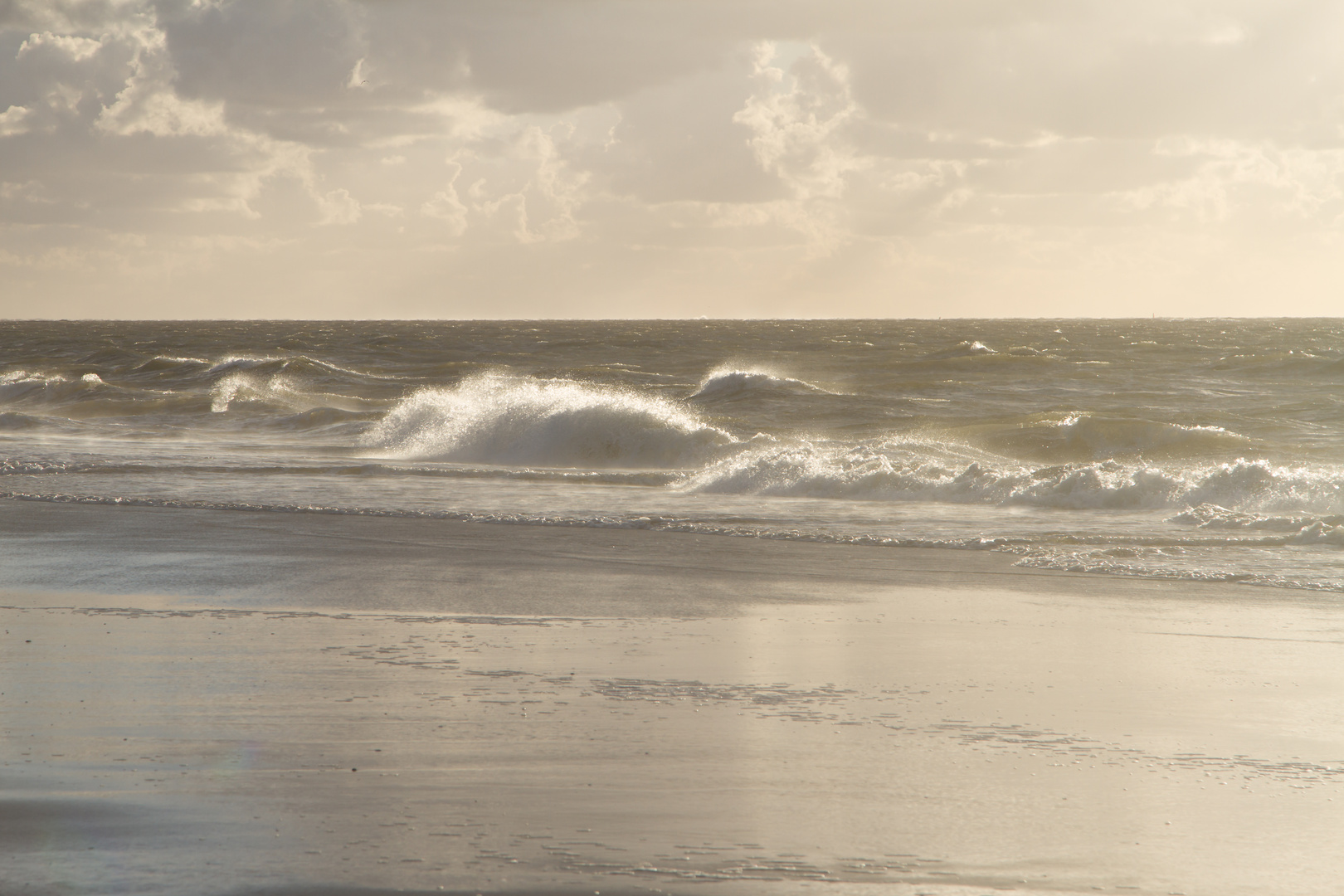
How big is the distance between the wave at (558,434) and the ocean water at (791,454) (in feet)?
0.21

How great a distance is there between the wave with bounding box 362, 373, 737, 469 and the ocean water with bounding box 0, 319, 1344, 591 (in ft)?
0.21

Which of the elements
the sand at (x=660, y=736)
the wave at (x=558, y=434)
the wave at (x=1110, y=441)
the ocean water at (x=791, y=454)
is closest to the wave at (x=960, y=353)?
the ocean water at (x=791, y=454)

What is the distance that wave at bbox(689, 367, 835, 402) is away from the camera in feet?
95.5

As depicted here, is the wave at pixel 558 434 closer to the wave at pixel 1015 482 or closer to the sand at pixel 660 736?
the wave at pixel 1015 482

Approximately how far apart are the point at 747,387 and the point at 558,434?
11062mm

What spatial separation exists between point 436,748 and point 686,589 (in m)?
3.96

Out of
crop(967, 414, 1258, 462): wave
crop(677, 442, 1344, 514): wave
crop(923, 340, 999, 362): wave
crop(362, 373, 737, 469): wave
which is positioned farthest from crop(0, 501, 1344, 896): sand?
crop(923, 340, 999, 362): wave

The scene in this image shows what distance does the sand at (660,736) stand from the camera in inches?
133

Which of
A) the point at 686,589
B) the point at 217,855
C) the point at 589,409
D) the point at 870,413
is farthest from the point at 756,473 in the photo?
the point at 217,855

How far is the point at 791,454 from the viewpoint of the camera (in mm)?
16016

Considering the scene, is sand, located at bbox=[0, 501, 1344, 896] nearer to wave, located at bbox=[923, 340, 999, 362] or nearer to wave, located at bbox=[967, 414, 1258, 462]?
wave, located at bbox=[967, 414, 1258, 462]

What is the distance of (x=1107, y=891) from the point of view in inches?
127

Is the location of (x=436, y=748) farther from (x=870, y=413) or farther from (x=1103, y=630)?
(x=870, y=413)

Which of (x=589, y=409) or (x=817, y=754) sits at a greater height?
(x=589, y=409)
